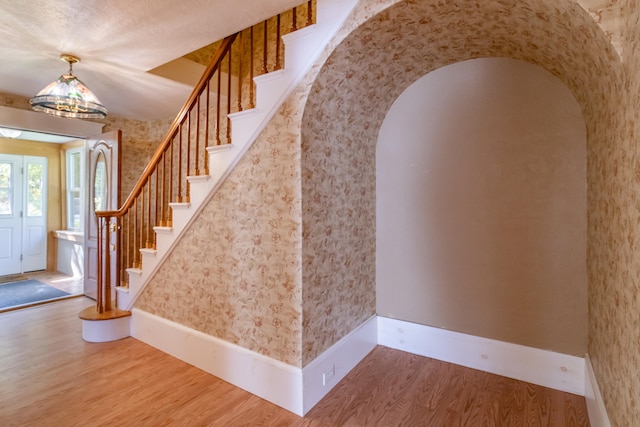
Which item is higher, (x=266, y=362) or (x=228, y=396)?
(x=266, y=362)

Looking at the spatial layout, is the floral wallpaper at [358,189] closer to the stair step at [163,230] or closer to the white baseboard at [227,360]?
the white baseboard at [227,360]

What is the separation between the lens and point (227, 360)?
88.9 inches

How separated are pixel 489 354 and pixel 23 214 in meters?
7.20

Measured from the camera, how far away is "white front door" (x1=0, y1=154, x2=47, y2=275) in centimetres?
535

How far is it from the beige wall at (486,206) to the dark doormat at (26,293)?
172 inches

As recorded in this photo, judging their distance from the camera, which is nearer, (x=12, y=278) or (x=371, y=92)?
(x=371, y=92)

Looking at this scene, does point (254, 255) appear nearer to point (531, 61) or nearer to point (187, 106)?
point (187, 106)

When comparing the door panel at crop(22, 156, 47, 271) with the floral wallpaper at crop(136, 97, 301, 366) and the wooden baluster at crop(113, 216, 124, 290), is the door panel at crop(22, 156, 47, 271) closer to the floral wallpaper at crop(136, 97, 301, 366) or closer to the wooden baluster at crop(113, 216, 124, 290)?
the wooden baluster at crop(113, 216, 124, 290)

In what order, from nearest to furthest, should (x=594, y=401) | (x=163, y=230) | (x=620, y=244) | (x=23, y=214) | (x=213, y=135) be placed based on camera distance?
(x=620, y=244) → (x=594, y=401) → (x=163, y=230) → (x=213, y=135) → (x=23, y=214)

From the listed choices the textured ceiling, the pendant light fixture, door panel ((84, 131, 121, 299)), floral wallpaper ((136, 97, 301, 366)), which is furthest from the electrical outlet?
door panel ((84, 131, 121, 299))

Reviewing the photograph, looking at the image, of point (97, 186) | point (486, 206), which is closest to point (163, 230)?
point (97, 186)

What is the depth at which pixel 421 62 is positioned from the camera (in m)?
2.27

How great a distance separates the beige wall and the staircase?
1081mm

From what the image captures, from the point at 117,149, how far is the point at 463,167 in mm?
3732
